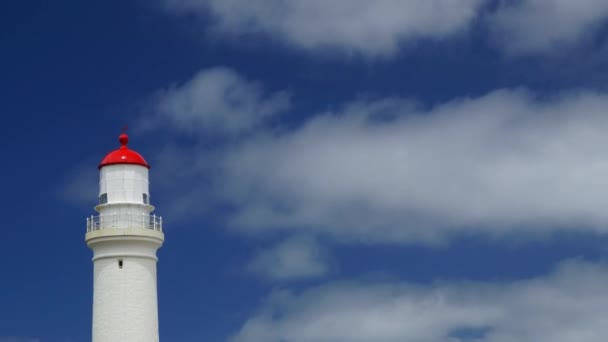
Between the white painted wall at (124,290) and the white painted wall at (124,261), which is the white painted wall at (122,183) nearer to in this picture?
the white painted wall at (124,261)

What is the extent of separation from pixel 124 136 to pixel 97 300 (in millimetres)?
9304

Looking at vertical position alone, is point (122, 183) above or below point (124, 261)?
above

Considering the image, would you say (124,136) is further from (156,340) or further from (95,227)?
(156,340)

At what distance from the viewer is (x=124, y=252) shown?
78875mm

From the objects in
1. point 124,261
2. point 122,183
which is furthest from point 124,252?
point 122,183

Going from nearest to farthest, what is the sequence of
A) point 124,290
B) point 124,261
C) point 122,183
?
point 124,290, point 124,261, point 122,183

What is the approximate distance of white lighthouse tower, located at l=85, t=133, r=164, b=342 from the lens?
78000 millimetres

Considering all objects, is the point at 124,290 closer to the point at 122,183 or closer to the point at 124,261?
the point at 124,261

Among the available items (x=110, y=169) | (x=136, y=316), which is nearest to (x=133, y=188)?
(x=110, y=169)

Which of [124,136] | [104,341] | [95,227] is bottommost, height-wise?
[104,341]

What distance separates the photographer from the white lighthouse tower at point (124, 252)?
78.0m

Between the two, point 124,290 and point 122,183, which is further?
point 122,183

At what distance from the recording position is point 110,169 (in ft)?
262

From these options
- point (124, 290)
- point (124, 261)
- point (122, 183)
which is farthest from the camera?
point (122, 183)
